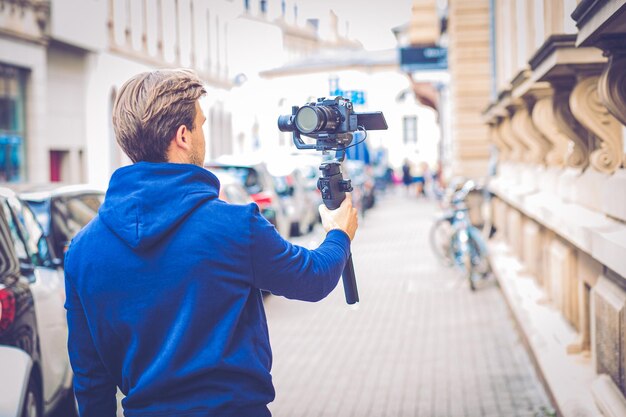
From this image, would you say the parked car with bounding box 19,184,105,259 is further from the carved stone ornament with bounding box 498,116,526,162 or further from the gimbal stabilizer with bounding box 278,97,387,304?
the carved stone ornament with bounding box 498,116,526,162

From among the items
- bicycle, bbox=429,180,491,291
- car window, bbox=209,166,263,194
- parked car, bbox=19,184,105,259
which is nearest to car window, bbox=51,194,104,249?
parked car, bbox=19,184,105,259

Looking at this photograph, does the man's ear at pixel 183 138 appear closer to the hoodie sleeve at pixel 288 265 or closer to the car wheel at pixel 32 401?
the hoodie sleeve at pixel 288 265

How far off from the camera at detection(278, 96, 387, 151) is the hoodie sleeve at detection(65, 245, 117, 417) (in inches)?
34.6

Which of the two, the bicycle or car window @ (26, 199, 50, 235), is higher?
car window @ (26, 199, 50, 235)

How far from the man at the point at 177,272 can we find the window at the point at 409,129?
68992 millimetres

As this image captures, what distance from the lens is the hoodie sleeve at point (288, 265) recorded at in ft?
8.66

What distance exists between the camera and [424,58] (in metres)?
26.3

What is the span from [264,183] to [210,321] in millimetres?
14400

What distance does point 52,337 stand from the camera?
5992 mm

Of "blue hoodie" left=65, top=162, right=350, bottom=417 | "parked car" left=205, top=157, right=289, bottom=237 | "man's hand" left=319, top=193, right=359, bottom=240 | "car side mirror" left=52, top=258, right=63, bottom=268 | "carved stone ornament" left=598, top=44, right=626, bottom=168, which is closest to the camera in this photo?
"blue hoodie" left=65, top=162, right=350, bottom=417

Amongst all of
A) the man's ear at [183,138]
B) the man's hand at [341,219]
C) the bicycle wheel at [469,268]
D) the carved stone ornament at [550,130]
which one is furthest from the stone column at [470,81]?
the man's ear at [183,138]

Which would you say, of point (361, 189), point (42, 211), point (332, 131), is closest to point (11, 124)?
point (361, 189)

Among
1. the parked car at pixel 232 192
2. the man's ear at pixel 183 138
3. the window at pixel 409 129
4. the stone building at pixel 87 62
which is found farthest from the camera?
the window at pixel 409 129

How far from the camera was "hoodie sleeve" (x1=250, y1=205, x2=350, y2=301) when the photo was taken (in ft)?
8.66
